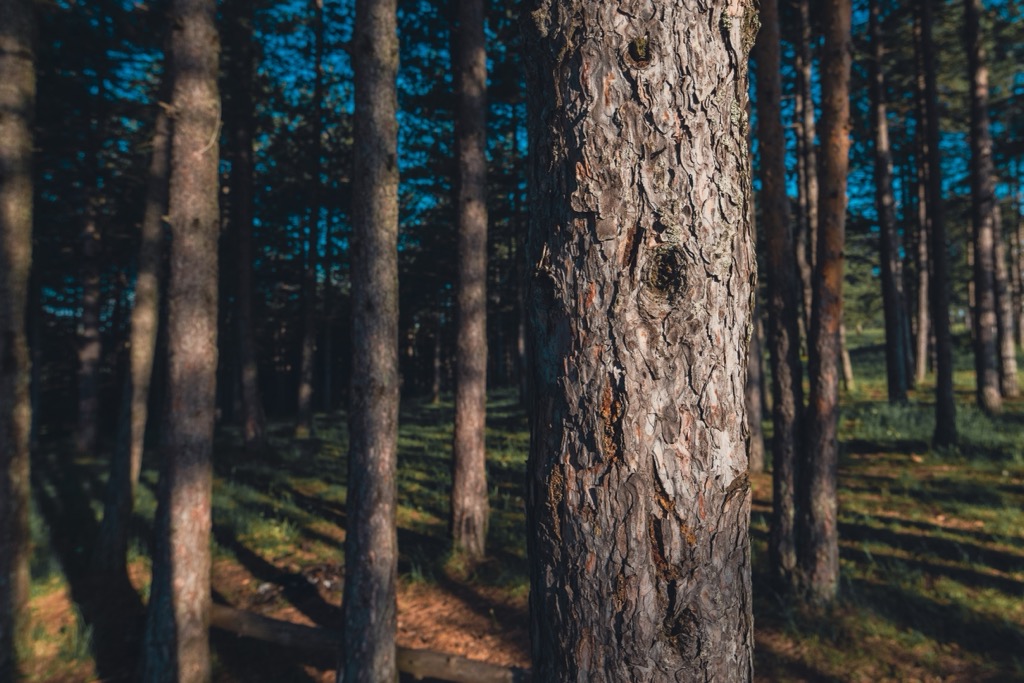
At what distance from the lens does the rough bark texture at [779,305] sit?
20.7ft

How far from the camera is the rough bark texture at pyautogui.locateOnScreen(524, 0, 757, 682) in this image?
1472 millimetres

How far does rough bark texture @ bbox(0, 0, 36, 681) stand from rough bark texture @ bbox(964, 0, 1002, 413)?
1621 centimetres

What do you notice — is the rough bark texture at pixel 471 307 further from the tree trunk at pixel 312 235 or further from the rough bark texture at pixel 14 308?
the tree trunk at pixel 312 235

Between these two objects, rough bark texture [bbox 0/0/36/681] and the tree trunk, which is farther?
the tree trunk

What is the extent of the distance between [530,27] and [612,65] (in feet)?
1.08

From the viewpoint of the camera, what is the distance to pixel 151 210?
876 centimetres

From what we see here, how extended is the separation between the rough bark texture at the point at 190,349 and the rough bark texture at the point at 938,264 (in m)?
12.2

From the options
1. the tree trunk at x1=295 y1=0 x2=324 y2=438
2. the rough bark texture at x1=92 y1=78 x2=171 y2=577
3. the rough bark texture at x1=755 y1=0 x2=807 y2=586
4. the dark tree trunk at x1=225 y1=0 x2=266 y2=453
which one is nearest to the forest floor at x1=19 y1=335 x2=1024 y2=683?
the rough bark texture at x1=92 y1=78 x2=171 y2=577

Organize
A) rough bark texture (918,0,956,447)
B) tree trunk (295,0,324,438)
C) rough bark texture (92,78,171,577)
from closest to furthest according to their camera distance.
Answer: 1. rough bark texture (92,78,171,577)
2. rough bark texture (918,0,956,447)
3. tree trunk (295,0,324,438)

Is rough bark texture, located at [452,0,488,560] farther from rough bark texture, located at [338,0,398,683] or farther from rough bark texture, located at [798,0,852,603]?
rough bark texture, located at [798,0,852,603]

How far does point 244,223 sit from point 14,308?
10.8 meters

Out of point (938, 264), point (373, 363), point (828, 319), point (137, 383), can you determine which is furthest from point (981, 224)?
point (137, 383)

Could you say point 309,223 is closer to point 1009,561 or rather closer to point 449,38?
point 449,38

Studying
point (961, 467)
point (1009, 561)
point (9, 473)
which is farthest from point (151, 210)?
point (961, 467)
